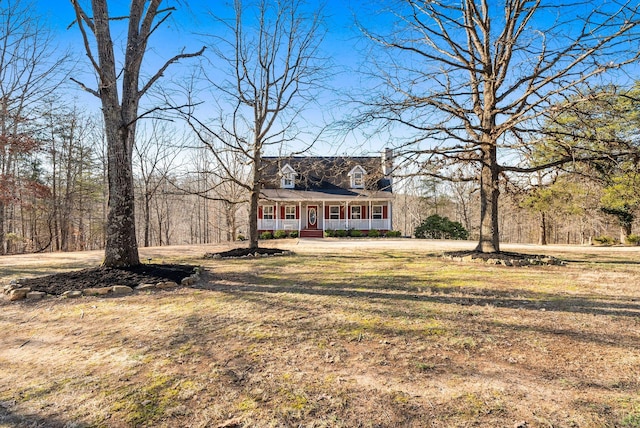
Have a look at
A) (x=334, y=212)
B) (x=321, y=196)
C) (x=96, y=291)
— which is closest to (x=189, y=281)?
(x=96, y=291)

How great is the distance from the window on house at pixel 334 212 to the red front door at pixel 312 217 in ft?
3.41

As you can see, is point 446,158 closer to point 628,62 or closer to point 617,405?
point 628,62

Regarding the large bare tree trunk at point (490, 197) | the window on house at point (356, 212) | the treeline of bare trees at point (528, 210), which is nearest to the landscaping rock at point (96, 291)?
the treeline of bare trees at point (528, 210)

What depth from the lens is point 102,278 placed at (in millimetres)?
5602

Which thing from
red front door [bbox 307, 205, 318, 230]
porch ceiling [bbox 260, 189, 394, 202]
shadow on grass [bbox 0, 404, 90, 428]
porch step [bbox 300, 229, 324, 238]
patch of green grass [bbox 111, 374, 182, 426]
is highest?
porch ceiling [bbox 260, 189, 394, 202]

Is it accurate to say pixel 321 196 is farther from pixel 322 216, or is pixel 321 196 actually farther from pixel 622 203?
pixel 622 203

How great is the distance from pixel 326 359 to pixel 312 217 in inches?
833

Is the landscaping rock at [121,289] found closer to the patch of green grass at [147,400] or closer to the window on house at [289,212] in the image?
the patch of green grass at [147,400]

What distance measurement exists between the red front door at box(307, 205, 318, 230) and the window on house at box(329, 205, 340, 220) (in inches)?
40.9

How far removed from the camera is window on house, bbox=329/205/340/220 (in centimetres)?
2377

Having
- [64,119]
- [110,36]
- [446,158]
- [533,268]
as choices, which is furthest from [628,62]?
[64,119]

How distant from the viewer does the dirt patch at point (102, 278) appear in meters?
5.27

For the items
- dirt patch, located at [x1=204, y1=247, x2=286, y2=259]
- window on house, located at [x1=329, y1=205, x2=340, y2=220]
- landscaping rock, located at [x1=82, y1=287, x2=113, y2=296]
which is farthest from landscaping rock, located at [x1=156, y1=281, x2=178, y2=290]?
window on house, located at [x1=329, y1=205, x2=340, y2=220]

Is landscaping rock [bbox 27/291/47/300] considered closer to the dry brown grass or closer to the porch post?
the dry brown grass
